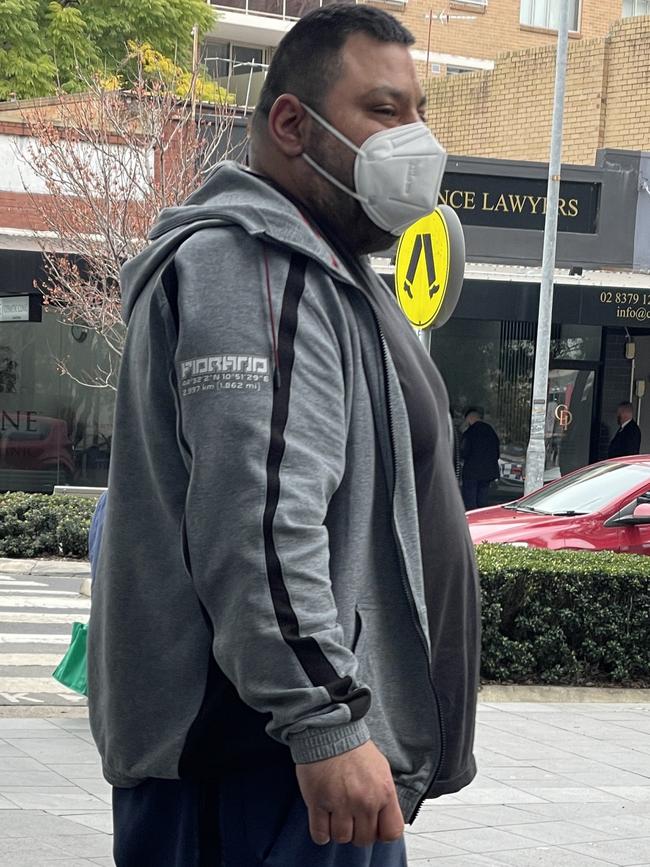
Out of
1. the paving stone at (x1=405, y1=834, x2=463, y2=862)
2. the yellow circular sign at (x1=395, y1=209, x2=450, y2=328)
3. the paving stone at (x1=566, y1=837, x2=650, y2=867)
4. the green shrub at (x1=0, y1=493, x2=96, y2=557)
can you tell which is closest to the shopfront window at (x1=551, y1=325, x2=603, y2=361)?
the green shrub at (x1=0, y1=493, x2=96, y2=557)

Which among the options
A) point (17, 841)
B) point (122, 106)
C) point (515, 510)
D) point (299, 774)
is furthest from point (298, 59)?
point (122, 106)

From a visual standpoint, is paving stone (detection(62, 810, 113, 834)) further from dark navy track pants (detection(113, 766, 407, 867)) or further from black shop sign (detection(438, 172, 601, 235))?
black shop sign (detection(438, 172, 601, 235))

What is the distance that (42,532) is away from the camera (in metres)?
16.0

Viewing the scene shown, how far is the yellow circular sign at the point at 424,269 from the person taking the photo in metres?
7.88

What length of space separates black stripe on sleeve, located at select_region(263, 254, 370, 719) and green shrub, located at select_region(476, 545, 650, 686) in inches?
283

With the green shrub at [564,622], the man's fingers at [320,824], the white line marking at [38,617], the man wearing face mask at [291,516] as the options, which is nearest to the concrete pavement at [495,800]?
the green shrub at [564,622]

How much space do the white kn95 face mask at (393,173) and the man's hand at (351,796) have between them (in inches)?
35.4

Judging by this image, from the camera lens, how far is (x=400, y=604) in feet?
7.44

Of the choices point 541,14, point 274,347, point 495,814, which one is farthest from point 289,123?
point 541,14

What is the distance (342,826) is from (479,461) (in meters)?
18.0

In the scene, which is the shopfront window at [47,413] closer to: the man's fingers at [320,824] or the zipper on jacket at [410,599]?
the zipper on jacket at [410,599]

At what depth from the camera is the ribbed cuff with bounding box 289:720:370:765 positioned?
2000 mm

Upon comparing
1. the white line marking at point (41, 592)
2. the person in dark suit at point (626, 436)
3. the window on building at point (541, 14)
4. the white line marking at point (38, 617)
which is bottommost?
the white line marking at point (41, 592)

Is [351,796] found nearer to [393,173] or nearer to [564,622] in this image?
[393,173]
